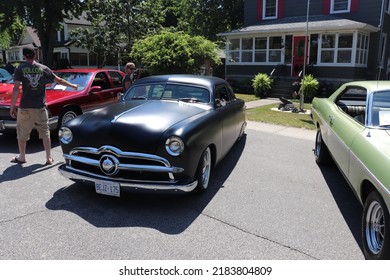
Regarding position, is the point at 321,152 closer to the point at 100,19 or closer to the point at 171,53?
the point at 171,53

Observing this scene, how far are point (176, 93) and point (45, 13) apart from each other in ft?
74.8

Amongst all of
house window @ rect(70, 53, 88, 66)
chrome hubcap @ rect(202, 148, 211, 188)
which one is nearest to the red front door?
chrome hubcap @ rect(202, 148, 211, 188)

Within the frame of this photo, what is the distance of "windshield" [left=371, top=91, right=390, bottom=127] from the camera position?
3.77 metres

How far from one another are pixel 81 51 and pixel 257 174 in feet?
113

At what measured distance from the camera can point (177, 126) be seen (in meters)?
4.08

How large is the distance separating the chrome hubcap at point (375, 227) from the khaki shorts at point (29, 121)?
16.1ft

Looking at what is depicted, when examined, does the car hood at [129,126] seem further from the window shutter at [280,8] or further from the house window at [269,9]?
the house window at [269,9]

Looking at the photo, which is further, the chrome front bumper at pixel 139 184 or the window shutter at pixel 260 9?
the window shutter at pixel 260 9

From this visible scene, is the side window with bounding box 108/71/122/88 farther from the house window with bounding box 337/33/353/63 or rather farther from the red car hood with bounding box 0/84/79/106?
the house window with bounding box 337/33/353/63

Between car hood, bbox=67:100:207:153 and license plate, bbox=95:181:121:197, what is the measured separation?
0.43 m

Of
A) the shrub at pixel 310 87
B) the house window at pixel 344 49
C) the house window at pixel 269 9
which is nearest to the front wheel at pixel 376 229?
the shrub at pixel 310 87

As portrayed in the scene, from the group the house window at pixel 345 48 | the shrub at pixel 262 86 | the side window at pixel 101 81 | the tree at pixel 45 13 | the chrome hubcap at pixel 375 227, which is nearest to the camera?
the chrome hubcap at pixel 375 227

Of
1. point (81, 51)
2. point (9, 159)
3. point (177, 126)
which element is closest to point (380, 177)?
point (177, 126)

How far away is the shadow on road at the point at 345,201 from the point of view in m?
3.77
